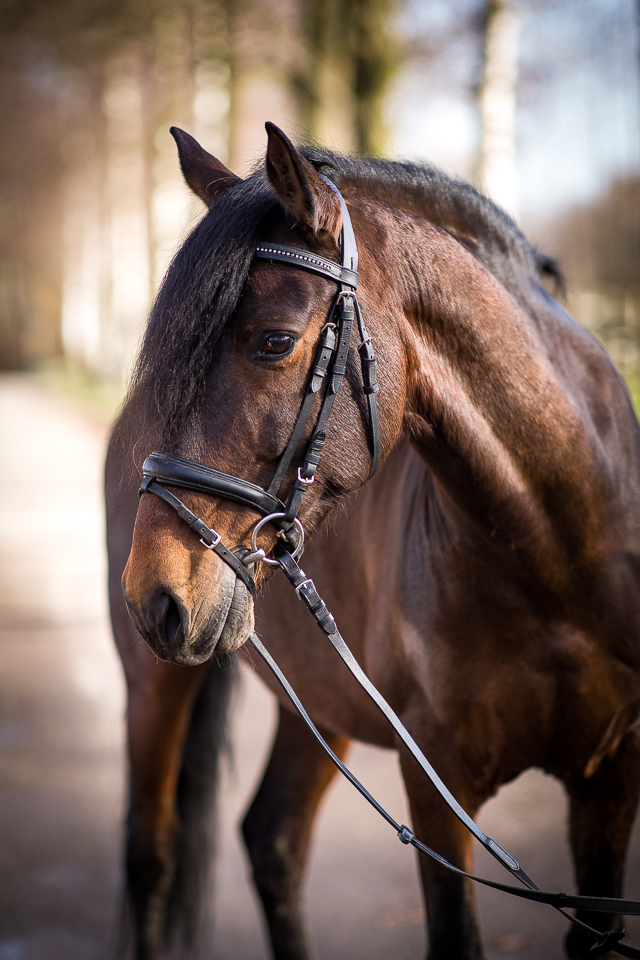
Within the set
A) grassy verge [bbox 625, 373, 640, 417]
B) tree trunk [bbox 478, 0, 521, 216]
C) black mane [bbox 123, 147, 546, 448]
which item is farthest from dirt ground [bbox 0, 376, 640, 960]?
grassy verge [bbox 625, 373, 640, 417]

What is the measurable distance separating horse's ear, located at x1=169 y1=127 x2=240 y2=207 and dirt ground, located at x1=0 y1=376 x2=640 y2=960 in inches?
47.9

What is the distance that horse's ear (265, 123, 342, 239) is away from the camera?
1.34 m

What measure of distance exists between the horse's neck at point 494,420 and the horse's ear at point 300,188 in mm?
236

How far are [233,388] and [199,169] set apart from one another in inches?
24.8

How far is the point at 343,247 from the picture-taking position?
1.47 m

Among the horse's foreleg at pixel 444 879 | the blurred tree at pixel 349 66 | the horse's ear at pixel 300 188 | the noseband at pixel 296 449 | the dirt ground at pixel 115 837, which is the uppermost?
the blurred tree at pixel 349 66

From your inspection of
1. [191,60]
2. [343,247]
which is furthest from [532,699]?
[191,60]

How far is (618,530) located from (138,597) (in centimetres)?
114

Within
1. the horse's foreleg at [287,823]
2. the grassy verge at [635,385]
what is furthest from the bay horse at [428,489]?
the grassy verge at [635,385]

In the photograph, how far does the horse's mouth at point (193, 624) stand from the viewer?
51.7 inches

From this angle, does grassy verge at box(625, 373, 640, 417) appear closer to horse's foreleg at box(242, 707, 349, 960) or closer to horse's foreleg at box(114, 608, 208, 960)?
horse's foreleg at box(242, 707, 349, 960)

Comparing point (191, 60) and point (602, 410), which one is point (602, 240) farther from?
point (602, 410)

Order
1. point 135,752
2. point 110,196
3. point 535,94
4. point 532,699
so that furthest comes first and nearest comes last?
point 110,196 < point 535,94 < point 135,752 < point 532,699

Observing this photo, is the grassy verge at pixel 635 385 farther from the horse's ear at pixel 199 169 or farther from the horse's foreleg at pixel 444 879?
the horse's ear at pixel 199 169
